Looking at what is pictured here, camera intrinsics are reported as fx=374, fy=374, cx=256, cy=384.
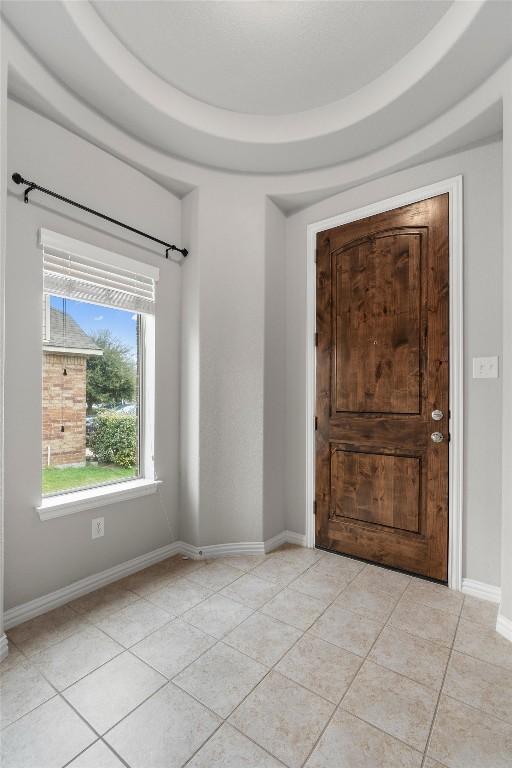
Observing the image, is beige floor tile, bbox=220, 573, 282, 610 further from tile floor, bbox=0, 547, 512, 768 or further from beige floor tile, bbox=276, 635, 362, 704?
beige floor tile, bbox=276, 635, 362, 704

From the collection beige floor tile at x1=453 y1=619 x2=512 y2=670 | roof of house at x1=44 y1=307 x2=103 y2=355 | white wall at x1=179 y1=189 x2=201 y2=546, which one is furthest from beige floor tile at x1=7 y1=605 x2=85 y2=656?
beige floor tile at x1=453 y1=619 x2=512 y2=670

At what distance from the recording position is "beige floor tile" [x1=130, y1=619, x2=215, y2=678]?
156cm

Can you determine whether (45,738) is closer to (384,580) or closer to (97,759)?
(97,759)

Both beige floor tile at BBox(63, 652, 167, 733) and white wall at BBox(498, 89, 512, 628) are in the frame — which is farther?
white wall at BBox(498, 89, 512, 628)

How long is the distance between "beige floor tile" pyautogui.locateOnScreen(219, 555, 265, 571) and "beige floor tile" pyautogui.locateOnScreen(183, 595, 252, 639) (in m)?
0.39

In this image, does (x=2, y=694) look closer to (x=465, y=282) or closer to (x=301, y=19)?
(x=465, y=282)

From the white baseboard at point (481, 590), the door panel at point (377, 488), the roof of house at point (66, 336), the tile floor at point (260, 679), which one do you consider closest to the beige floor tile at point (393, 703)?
the tile floor at point (260, 679)

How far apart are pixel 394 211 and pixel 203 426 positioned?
1.90 m

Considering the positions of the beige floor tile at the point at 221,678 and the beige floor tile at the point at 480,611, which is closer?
the beige floor tile at the point at 221,678

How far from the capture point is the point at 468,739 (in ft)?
4.04

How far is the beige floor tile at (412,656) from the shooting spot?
1517mm

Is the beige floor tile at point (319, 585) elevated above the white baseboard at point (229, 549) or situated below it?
below

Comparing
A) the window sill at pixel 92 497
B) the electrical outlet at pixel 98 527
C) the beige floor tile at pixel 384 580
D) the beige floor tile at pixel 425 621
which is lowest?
the beige floor tile at pixel 384 580

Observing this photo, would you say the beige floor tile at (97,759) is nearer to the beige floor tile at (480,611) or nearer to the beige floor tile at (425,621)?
the beige floor tile at (425,621)
